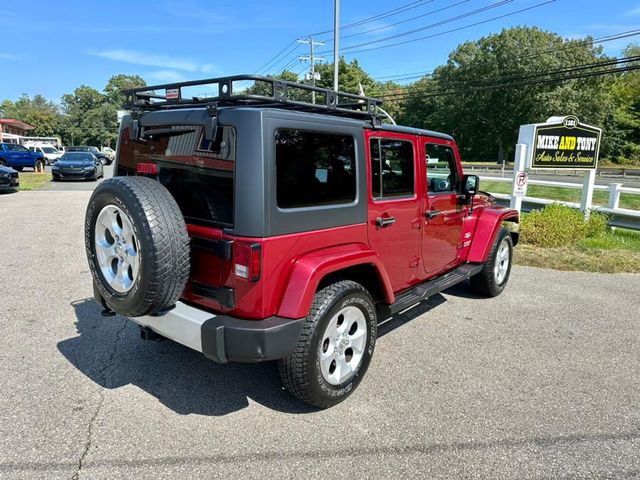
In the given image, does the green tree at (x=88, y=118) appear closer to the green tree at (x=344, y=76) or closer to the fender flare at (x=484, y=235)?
the green tree at (x=344, y=76)

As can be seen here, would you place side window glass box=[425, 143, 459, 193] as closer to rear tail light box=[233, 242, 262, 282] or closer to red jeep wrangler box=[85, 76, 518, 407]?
red jeep wrangler box=[85, 76, 518, 407]

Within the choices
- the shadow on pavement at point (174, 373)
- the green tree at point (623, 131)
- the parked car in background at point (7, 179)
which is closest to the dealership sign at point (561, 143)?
the shadow on pavement at point (174, 373)

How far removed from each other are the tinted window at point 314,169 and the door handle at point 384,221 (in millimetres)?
336

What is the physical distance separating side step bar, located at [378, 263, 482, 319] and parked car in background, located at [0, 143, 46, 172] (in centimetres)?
2744

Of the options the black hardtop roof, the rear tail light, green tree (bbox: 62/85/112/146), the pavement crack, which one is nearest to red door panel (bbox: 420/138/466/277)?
the black hardtop roof

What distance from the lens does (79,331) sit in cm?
427

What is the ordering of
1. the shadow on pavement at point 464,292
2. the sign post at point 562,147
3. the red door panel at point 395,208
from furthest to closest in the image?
the sign post at point 562,147, the shadow on pavement at point 464,292, the red door panel at point 395,208

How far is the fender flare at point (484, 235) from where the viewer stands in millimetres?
5078

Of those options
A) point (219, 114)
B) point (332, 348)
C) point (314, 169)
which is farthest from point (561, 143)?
point (219, 114)

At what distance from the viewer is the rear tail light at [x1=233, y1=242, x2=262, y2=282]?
2.62 metres

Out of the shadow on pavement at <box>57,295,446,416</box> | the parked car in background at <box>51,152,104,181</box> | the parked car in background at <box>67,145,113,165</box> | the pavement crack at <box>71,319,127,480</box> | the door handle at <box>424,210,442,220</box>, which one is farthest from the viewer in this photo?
the parked car in background at <box>67,145,113,165</box>

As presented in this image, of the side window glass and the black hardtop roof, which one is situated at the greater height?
the black hardtop roof

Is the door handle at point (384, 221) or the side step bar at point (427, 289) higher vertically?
the door handle at point (384, 221)

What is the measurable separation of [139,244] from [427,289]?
258 centimetres
